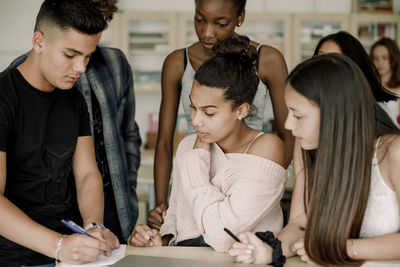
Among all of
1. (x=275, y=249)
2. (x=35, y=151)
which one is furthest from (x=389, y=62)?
(x=35, y=151)

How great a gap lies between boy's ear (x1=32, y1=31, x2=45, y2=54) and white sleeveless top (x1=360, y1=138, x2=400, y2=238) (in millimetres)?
1096

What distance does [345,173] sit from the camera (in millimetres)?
1363

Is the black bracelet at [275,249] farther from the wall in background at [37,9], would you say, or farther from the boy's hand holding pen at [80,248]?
the wall in background at [37,9]

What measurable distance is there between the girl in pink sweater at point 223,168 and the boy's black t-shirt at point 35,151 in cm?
31

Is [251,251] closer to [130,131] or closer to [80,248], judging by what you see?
[80,248]

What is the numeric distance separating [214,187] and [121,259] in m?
0.43

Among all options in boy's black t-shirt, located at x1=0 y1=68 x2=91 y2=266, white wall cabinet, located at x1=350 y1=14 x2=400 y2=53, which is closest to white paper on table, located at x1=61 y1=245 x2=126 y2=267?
boy's black t-shirt, located at x1=0 y1=68 x2=91 y2=266

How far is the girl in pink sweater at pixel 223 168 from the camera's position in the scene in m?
1.57

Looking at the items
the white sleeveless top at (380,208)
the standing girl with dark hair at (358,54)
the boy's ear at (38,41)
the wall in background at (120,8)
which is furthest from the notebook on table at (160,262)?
the wall in background at (120,8)

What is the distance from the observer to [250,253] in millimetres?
1346

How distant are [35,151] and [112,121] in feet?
1.69

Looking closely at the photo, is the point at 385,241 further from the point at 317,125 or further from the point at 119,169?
the point at 119,169

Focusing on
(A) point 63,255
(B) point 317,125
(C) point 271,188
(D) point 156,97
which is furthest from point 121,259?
(D) point 156,97

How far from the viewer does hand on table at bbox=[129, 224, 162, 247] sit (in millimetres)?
1576
